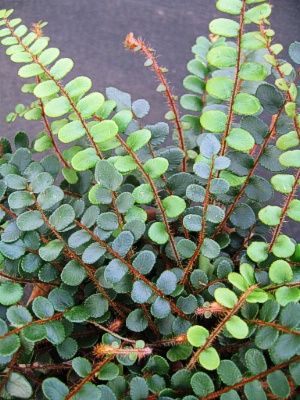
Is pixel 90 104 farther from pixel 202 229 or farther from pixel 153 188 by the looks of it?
pixel 202 229

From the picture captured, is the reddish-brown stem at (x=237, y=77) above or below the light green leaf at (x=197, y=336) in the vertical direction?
above

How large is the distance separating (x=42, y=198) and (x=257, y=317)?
0.38 m

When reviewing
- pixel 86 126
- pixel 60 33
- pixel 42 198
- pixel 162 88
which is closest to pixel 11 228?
pixel 42 198

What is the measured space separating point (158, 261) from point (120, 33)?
983 millimetres

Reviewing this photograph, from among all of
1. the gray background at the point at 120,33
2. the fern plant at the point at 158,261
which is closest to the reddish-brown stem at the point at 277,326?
the fern plant at the point at 158,261

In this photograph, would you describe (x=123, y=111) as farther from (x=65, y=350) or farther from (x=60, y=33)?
(x=60, y=33)

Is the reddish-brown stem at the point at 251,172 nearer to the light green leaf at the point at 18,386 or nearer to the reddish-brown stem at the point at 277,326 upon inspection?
the reddish-brown stem at the point at 277,326

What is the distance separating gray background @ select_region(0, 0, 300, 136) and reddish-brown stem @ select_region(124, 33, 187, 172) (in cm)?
56

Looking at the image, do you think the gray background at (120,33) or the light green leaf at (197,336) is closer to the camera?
the light green leaf at (197,336)

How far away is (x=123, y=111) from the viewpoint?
3.16 feet

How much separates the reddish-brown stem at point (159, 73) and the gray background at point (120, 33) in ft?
1.82

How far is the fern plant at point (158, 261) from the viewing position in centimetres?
77

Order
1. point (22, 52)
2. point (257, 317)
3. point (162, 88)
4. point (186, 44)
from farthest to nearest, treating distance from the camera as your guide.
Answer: point (186, 44), point (162, 88), point (22, 52), point (257, 317)

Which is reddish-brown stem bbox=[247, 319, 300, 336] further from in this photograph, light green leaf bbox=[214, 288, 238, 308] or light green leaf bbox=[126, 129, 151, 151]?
light green leaf bbox=[126, 129, 151, 151]
